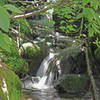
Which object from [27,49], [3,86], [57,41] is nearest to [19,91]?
[3,86]

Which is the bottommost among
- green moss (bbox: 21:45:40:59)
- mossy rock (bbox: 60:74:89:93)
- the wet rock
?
mossy rock (bbox: 60:74:89:93)

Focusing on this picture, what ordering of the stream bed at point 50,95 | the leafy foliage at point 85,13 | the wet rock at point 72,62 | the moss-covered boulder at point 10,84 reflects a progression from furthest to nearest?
1. the wet rock at point 72,62
2. the stream bed at point 50,95
3. the moss-covered boulder at point 10,84
4. the leafy foliage at point 85,13

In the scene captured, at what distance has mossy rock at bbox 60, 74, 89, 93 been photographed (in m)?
8.41

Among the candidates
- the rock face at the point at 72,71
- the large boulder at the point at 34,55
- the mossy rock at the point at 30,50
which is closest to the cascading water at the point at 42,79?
the large boulder at the point at 34,55

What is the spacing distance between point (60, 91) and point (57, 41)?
198 inches

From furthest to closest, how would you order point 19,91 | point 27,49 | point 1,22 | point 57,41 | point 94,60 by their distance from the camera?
point 57,41 < point 94,60 < point 27,49 < point 19,91 < point 1,22

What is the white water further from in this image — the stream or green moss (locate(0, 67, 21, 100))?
green moss (locate(0, 67, 21, 100))

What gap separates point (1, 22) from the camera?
76 centimetres

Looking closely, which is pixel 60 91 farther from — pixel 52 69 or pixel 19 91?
pixel 19 91

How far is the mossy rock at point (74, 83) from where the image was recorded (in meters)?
8.41

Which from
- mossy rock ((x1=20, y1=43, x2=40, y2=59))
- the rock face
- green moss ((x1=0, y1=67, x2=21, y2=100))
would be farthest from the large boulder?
green moss ((x1=0, y1=67, x2=21, y2=100))

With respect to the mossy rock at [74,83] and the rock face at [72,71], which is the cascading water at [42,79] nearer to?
the rock face at [72,71]

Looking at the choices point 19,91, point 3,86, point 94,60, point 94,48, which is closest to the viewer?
point 3,86

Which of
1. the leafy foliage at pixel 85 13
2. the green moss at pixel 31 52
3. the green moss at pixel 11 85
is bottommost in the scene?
the green moss at pixel 31 52
